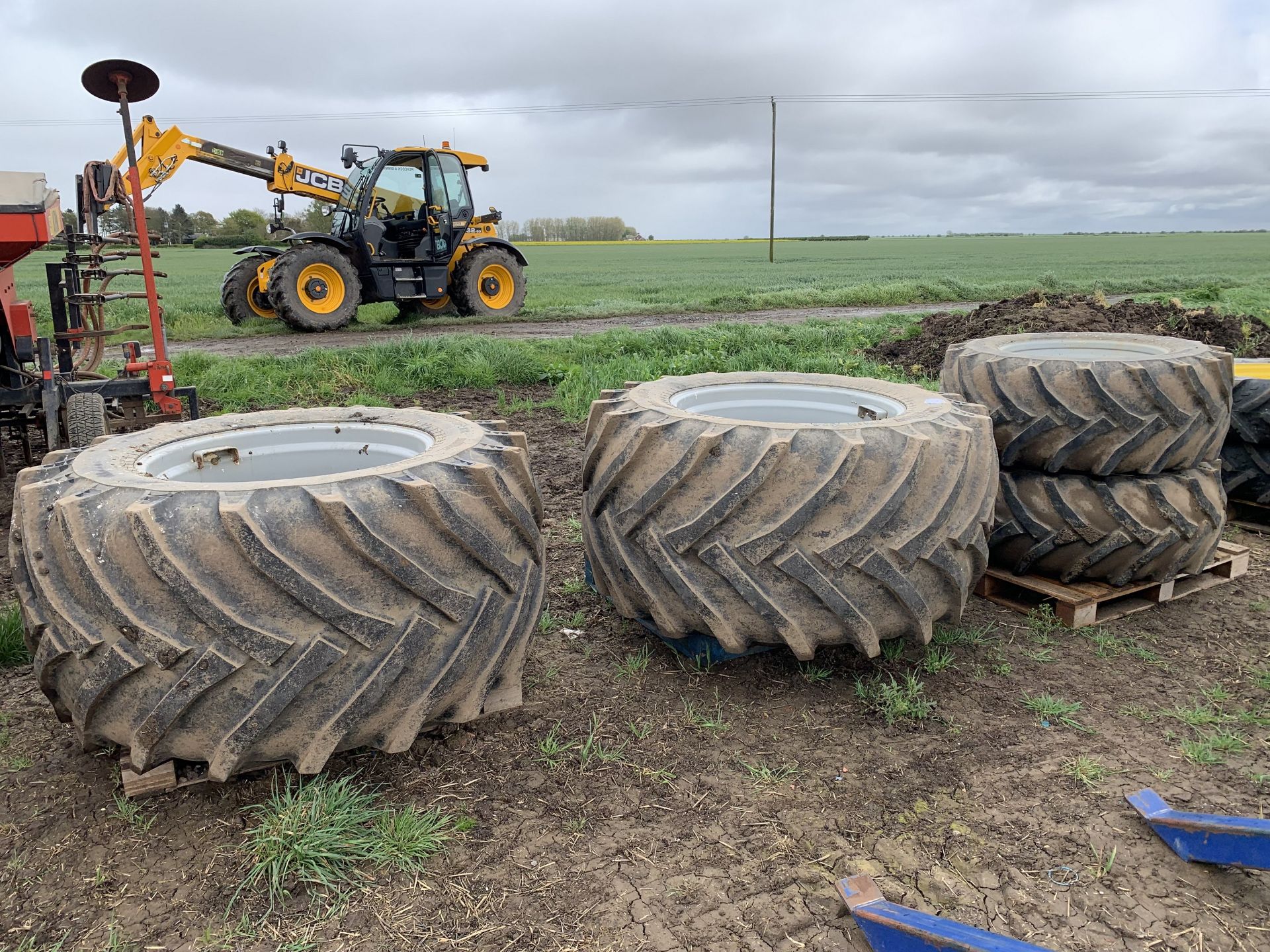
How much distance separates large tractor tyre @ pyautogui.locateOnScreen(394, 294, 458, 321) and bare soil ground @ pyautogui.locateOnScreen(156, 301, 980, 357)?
2.18ft

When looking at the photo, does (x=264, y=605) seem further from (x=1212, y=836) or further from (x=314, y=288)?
(x=314, y=288)

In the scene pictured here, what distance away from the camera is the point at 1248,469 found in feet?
15.5

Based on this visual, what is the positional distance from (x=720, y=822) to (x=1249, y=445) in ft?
13.3

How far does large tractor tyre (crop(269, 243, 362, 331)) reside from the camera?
12.1 m

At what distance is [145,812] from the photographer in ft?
7.53

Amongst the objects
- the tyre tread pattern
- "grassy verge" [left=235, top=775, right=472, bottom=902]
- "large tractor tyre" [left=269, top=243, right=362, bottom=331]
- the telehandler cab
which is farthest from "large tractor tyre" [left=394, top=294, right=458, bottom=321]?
"grassy verge" [left=235, top=775, right=472, bottom=902]

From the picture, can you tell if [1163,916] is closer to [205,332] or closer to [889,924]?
[889,924]

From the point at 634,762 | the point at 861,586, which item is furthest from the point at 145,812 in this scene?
the point at 861,586

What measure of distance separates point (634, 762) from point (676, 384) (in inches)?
64.6

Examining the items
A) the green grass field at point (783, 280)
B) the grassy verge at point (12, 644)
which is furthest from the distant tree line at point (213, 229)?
the grassy verge at point (12, 644)

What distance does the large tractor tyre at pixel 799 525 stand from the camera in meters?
2.71

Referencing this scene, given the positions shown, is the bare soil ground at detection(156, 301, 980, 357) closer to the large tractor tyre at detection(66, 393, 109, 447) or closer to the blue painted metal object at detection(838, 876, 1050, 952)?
the large tractor tyre at detection(66, 393, 109, 447)

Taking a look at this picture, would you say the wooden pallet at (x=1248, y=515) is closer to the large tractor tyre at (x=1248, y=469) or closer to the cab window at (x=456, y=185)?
the large tractor tyre at (x=1248, y=469)

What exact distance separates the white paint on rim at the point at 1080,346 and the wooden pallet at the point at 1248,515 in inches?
51.7
